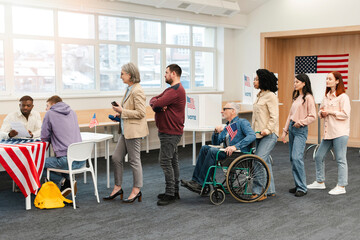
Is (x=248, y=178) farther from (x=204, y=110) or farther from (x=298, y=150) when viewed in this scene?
(x=204, y=110)

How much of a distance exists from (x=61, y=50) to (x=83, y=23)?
643 millimetres

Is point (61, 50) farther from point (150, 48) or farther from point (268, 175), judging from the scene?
point (268, 175)

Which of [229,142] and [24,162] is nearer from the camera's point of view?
[24,162]

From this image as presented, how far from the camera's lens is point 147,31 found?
848 centimetres

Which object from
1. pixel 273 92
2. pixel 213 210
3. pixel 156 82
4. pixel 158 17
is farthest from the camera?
pixel 156 82

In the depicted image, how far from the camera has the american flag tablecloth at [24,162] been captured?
165 inches

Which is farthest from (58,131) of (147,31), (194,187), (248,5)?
(248,5)

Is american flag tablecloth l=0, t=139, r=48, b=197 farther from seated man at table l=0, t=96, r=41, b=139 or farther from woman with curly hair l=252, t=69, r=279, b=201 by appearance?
woman with curly hair l=252, t=69, r=279, b=201

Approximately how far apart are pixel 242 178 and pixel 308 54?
580cm

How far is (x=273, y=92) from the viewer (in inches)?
182

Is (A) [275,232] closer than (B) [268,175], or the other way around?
(A) [275,232]

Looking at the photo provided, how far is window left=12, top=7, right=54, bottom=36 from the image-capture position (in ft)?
22.0

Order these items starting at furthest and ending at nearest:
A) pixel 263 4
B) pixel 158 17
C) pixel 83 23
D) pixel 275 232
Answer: pixel 263 4 → pixel 158 17 → pixel 83 23 → pixel 275 232

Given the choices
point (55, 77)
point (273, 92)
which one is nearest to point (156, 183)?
point (273, 92)
